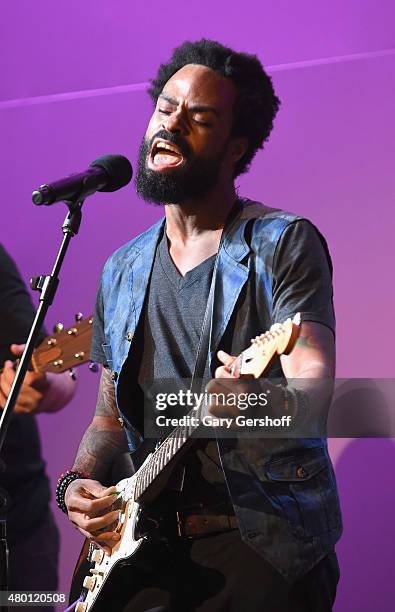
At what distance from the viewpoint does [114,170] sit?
2.15 meters

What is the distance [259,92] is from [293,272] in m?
0.66

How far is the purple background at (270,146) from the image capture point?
2.44 m

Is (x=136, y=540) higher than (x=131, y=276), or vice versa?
(x=131, y=276)

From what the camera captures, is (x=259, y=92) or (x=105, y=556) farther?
(x=259, y=92)

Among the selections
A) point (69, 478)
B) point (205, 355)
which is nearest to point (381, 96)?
point (205, 355)

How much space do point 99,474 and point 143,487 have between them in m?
0.45

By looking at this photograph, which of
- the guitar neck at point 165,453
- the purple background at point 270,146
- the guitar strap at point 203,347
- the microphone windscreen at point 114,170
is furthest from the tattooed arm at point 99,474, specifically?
the microphone windscreen at point 114,170

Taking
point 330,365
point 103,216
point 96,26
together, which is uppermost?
point 96,26

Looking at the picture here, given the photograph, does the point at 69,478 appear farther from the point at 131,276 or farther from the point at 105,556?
the point at 131,276

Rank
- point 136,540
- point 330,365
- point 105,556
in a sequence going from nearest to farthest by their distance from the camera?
1. point 330,365
2. point 136,540
3. point 105,556

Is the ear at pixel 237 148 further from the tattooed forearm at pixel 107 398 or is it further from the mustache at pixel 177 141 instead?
the tattooed forearm at pixel 107 398

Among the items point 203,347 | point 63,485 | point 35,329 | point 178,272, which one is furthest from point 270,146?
point 63,485

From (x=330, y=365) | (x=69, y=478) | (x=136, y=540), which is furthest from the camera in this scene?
(x=69, y=478)

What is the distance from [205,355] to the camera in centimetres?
209
